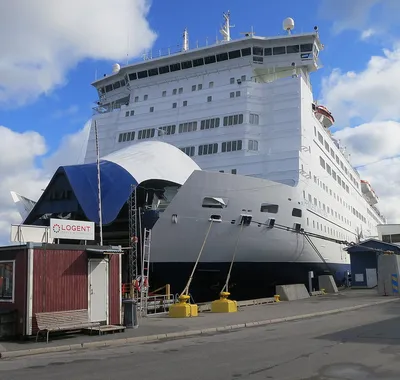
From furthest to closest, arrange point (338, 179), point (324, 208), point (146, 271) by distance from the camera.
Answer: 1. point (338, 179)
2. point (324, 208)
3. point (146, 271)

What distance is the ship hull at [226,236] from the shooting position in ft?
66.7

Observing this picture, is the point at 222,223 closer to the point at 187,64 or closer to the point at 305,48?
the point at 187,64

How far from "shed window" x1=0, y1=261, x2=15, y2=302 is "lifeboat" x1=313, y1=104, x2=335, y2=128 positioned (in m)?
26.9

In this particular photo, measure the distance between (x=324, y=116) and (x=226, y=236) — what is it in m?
19.5

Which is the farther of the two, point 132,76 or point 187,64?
point 132,76

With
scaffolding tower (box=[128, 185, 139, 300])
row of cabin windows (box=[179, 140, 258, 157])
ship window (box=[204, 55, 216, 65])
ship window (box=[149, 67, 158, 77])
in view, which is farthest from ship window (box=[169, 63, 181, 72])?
scaffolding tower (box=[128, 185, 139, 300])

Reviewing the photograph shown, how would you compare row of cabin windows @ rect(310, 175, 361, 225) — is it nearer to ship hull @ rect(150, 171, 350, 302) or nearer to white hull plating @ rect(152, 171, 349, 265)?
ship hull @ rect(150, 171, 350, 302)

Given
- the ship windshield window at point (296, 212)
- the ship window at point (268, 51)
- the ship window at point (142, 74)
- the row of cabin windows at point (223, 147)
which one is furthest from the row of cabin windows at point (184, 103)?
the ship windshield window at point (296, 212)

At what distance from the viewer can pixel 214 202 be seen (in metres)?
20.7

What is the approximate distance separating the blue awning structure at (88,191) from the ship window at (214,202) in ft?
10.6

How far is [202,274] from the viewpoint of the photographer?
21344 mm

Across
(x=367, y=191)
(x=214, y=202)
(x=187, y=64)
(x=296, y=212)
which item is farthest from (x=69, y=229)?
(x=367, y=191)

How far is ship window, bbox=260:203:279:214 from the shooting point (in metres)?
21.6

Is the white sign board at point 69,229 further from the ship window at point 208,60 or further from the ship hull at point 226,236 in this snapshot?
the ship window at point 208,60
